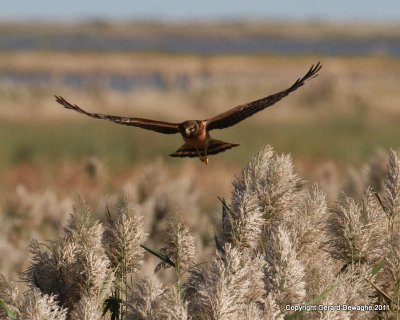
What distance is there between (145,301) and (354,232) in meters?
0.56

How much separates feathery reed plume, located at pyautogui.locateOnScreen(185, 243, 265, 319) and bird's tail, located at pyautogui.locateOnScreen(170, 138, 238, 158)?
1.20 feet

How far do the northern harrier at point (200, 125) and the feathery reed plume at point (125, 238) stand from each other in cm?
20

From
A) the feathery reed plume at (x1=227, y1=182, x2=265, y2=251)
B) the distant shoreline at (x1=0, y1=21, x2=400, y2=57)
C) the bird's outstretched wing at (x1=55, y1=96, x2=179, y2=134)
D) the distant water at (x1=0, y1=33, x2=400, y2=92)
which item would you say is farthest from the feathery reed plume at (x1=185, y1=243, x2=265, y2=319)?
the distant shoreline at (x1=0, y1=21, x2=400, y2=57)

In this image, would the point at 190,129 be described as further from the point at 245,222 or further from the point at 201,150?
the point at 245,222

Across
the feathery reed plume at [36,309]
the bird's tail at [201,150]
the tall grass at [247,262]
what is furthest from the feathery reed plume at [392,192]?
the feathery reed plume at [36,309]

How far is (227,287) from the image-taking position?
6.69 ft

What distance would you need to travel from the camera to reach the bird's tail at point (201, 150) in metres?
2.57

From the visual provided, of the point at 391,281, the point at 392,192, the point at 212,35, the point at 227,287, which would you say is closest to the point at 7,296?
the point at 227,287

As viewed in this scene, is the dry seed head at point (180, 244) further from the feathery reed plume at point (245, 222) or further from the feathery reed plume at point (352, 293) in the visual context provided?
the feathery reed plume at point (352, 293)

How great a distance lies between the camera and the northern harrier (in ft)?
8.48

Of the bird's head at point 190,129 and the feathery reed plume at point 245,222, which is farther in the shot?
the bird's head at point 190,129

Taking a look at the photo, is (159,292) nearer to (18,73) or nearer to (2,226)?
(2,226)

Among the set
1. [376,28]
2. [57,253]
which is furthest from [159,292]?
[376,28]

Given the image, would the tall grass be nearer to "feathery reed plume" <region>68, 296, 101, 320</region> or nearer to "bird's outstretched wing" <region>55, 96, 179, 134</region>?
"feathery reed plume" <region>68, 296, 101, 320</region>
